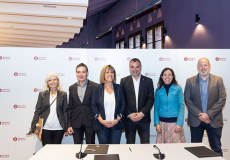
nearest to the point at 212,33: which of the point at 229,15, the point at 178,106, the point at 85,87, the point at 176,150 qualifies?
the point at 229,15

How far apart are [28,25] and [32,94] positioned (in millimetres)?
3986

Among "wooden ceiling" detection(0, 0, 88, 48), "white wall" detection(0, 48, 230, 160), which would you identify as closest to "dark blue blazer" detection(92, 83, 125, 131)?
"white wall" detection(0, 48, 230, 160)

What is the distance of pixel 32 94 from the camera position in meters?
4.20

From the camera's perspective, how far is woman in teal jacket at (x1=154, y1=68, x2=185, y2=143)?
334 cm

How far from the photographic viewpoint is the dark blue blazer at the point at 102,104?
324cm

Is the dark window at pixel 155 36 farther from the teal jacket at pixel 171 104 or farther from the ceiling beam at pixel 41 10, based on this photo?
the teal jacket at pixel 171 104

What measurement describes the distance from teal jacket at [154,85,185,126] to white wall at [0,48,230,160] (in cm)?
89

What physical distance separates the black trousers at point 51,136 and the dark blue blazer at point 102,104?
543 mm

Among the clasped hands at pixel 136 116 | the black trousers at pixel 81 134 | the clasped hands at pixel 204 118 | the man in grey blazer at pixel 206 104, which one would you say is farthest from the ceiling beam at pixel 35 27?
the clasped hands at pixel 204 118

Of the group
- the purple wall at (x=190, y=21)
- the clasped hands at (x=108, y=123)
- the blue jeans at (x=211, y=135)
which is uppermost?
the purple wall at (x=190, y=21)

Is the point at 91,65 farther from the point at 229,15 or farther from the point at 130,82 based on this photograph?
the point at 229,15

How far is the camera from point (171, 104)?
339cm

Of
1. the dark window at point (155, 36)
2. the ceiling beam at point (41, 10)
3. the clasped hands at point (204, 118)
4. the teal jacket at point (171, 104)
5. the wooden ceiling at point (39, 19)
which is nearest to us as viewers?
the clasped hands at point (204, 118)

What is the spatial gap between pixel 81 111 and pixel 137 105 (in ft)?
2.83
